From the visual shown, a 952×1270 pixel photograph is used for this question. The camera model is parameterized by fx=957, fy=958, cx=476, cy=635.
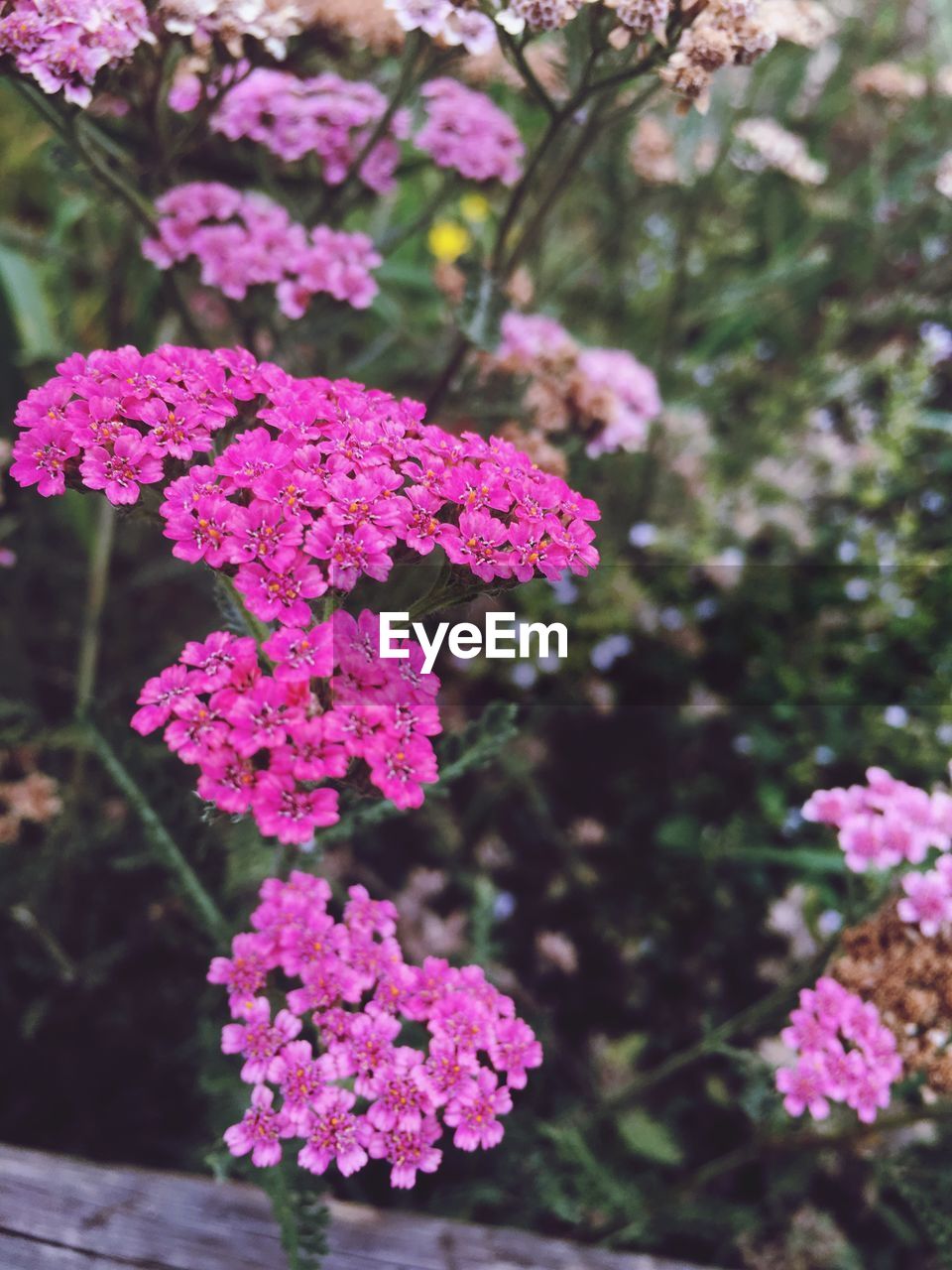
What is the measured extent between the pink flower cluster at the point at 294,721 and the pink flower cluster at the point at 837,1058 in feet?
2.03

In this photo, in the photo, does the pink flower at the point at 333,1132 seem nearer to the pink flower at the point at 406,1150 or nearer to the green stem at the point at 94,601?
the pink flower at the point at 406,1150

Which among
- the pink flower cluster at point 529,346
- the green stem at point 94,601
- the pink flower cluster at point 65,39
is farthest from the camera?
the green stem at point 94,601

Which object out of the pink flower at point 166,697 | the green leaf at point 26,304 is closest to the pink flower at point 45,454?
the pink flower at point 166,697

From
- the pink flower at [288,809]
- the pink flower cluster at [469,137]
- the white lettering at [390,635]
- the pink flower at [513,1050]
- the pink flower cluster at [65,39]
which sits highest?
the pink flower cluster at [65,39]

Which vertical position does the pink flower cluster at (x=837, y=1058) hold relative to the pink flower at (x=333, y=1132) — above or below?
below

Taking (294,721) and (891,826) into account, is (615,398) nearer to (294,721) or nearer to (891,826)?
(891,826)

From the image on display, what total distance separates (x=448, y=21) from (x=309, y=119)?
325mm

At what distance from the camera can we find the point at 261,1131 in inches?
35.9

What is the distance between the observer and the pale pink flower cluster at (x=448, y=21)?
1187 mm

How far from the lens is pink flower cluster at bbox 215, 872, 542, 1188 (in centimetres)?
90

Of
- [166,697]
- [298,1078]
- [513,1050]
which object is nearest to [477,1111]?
[513,1050]

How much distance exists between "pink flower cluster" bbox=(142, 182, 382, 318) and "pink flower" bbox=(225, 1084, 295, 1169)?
1.01 m

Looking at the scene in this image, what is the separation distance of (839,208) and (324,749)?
9.44ft

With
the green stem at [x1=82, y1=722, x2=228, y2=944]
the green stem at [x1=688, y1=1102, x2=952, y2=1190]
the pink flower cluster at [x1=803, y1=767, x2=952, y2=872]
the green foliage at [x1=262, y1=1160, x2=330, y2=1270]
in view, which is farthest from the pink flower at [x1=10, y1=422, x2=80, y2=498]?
the green stem at [x1=688, y1=1102, x2=952, y2=1190]
